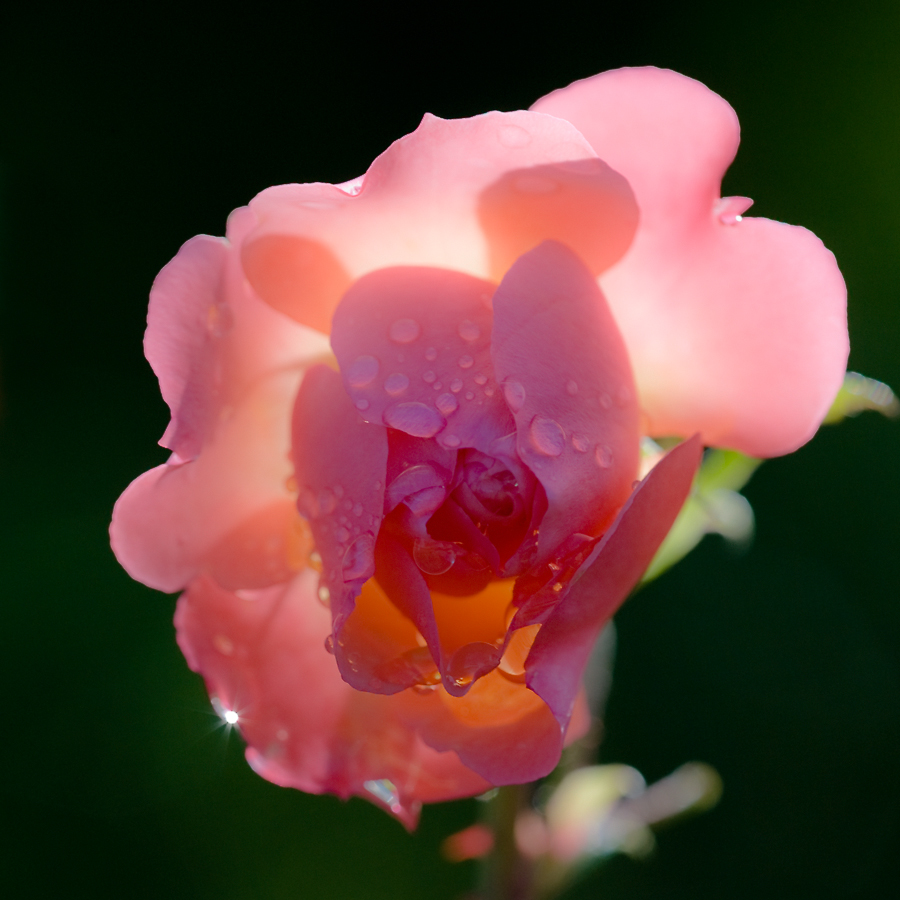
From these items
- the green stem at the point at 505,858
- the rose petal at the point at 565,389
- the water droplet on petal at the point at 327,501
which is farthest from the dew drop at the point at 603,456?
the green stem at the point at 505,858

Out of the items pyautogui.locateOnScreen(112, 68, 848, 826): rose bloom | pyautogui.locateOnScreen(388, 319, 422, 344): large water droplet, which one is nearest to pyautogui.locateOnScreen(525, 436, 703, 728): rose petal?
pyautogui.locateOnScreen(112, 68, 848, 826): rose bloom

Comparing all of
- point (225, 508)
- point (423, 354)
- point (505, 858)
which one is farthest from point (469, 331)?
point (505, 858)

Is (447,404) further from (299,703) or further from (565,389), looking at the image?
(299,703)

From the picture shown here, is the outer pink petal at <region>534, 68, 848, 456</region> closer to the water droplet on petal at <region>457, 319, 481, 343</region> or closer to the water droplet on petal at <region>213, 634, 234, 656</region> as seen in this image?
the water droplet on petal at <region>457, 319, 481, 343</region>

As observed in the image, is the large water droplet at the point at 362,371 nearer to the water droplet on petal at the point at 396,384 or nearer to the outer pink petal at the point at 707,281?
the water droplet on petal at the point at 396,384

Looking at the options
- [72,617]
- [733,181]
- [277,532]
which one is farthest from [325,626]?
[733,181]
